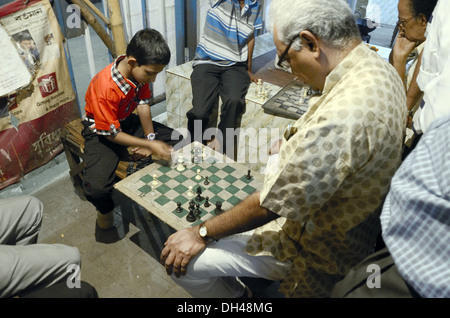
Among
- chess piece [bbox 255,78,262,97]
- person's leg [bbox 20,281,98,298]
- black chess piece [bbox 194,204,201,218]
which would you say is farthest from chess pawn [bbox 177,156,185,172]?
chess piece [bbox 255,78,262,97]

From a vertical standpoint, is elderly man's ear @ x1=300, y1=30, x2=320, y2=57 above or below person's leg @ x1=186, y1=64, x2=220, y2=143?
above

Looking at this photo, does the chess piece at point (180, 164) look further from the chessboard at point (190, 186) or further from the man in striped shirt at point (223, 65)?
the man in striped shirt at point (223, 65)

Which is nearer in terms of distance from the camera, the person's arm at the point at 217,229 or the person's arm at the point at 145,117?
the person's arm at the point at 217,229

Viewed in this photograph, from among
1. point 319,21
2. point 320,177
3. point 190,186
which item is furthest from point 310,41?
point 190,186

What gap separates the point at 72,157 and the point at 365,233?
287 cm

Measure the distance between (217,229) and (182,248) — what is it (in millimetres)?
225

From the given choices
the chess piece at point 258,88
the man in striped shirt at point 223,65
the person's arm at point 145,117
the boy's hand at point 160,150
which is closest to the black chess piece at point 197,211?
the boy's hand at point 160,150

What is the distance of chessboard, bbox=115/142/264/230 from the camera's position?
2375 mm

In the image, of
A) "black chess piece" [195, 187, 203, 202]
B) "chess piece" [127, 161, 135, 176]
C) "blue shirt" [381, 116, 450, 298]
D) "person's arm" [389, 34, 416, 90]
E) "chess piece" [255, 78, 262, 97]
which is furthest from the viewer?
"chess piece" [255, 78, 262, 97]

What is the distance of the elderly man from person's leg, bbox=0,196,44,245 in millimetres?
1023

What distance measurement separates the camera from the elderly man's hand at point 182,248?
5.96 ft

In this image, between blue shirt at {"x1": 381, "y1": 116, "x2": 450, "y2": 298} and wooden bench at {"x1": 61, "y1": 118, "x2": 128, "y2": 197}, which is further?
wooden bench at {"x1": 61, "y1": 118, "x2": 128, "y2": 197}

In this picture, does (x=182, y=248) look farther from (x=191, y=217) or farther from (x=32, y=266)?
(x=32, y=266)

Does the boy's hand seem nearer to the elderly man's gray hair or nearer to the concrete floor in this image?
the concrete floor
